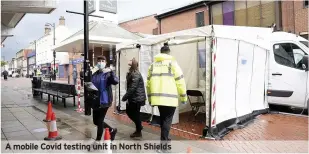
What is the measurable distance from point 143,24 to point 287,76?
32.2m

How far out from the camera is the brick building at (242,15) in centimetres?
1445

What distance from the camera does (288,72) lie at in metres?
7.47

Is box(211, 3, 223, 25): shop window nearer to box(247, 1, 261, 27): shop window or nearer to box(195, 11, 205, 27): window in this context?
box(195, 11, 205, 27): window

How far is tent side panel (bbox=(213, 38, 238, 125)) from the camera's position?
17.9 ft

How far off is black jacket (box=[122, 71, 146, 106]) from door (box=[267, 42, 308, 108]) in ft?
15.2

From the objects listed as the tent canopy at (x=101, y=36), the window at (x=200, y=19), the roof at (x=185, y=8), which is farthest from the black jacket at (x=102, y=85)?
the window at (x=200, y=19)

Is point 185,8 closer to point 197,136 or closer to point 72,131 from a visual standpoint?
point 197,136

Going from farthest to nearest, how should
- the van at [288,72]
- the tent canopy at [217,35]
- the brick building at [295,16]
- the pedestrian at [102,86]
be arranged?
the brick building at [295,16], the van at [288,72], the tent canopy at [217,35], the pedestrian at [102,86]

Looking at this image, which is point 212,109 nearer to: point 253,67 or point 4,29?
point 253,67

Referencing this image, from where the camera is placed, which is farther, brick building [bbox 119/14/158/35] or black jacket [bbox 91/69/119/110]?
brick building [bbox 119/14/158/35]

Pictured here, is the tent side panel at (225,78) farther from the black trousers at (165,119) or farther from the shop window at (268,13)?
the shop window at (268,13)

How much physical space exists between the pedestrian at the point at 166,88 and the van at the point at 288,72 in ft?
15.1

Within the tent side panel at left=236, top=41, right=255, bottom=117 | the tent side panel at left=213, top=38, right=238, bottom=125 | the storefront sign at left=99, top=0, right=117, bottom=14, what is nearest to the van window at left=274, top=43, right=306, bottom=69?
the tent side panel at left=236, top=41, right=255, bottom=117

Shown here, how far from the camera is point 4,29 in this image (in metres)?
15.0
